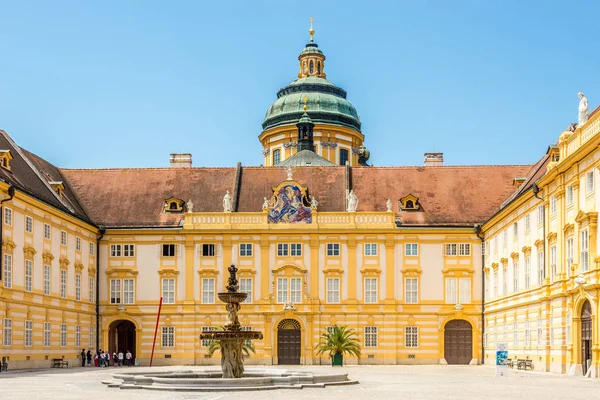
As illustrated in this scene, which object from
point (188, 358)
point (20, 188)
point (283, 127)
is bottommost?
point (188, 358)

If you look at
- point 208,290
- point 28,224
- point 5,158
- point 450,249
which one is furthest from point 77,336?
point 450,249

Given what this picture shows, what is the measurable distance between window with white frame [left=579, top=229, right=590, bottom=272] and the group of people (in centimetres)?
3095

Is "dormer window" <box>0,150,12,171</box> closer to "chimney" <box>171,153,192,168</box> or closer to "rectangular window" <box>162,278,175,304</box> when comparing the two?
"rectangular window" <box>162,278,175,304</box>

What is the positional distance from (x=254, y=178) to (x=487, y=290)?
56.6 feet

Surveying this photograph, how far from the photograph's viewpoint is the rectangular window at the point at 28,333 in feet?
169

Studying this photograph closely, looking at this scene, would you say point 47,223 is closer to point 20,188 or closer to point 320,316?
point 20,188

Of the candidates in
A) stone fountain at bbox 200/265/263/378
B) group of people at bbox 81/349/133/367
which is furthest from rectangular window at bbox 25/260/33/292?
stone fountain at bbox 200/265/263/378

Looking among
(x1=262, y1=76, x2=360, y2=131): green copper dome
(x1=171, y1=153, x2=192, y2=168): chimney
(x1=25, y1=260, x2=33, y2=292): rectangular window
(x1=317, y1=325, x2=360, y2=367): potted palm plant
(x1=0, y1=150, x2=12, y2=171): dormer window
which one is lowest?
(x1=317, y1=325, x2=360, y2=367): potted palm plant

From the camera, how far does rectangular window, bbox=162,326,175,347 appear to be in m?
63.9

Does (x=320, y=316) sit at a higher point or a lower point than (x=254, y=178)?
lower

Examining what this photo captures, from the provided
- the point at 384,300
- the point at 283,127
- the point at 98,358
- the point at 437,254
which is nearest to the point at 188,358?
the point at 98,358

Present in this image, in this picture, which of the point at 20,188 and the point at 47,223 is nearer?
the point at 20,188

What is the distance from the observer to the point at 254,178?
68.1m

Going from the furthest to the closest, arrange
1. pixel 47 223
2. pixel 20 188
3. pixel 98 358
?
pixel 98 358, pixel 47 223, pixel 20 188
